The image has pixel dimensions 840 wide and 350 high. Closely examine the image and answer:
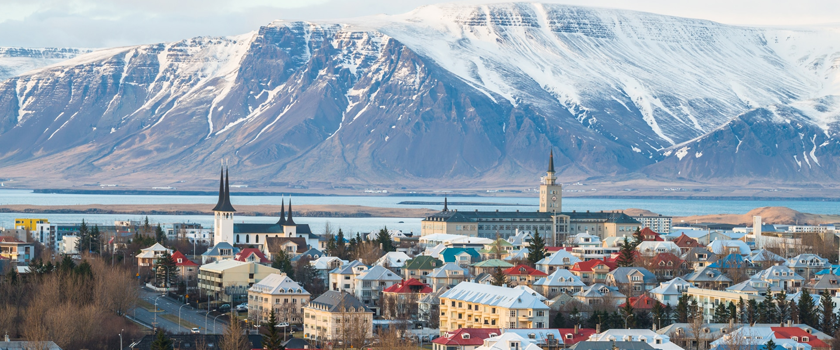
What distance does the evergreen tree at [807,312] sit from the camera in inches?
3196

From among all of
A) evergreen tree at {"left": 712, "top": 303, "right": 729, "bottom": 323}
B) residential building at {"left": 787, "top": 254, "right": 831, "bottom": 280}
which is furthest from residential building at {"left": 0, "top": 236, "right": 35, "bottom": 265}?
evergreen tree at {"left": 712, "top": 303, "right": 729, "bottom": 323}

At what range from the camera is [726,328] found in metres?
76.9

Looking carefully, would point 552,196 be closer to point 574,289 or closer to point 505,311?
point 574,289

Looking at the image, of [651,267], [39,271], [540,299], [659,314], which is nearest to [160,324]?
[39,271]

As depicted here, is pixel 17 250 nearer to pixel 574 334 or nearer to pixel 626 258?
pixel 626 258

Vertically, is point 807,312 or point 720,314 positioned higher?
point 807,312

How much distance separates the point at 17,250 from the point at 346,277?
37127mm

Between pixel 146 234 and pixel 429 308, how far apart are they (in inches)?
2475

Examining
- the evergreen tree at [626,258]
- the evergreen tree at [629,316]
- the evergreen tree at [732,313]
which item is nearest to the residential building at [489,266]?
the evergreen tree at [626,258]

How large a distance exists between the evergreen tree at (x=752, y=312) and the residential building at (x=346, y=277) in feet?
91.6

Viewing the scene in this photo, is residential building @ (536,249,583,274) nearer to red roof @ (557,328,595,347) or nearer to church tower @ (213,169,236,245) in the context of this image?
red roof @ (557,328,595,347)

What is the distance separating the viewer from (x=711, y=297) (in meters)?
92.6

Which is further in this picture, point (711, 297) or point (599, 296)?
point (711, 297)

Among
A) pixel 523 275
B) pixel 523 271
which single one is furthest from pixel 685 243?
pixel 523 275
